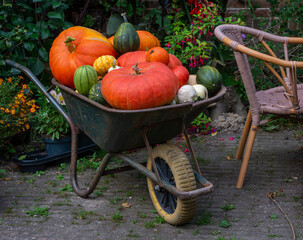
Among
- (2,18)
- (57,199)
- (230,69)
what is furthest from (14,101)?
(230,69)

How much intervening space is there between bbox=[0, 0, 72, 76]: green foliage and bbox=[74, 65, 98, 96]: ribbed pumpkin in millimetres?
1579

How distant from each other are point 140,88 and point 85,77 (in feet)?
1.37

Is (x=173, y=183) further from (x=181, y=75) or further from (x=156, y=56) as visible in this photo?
(x=156, y=56)

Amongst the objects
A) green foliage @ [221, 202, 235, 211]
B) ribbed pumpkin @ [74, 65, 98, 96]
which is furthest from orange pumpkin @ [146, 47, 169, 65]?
green foliage @ [221, 202, 235, 211]

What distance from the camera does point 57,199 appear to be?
2793 millimetres

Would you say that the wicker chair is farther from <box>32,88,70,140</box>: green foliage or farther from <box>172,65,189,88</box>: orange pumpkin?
<box>32,88,70,140</box>: green foliage

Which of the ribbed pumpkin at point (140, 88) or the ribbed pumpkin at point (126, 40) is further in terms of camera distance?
the ribbed pumpkin at point (126, 40)

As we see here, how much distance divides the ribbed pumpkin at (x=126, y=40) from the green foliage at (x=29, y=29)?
4.64 ft

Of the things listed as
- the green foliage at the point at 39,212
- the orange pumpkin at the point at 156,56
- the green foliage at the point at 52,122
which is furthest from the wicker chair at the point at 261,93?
the green foliage at the point at 52,122

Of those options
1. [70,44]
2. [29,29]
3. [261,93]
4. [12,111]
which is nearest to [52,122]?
[12,111]

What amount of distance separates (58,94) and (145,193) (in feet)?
4.04

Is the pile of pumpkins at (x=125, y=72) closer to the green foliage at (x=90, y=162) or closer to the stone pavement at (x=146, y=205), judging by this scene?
the stone pavement at (x=146, y=205)

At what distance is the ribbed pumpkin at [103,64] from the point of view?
2408 millimetres

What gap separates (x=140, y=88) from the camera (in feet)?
6.73
